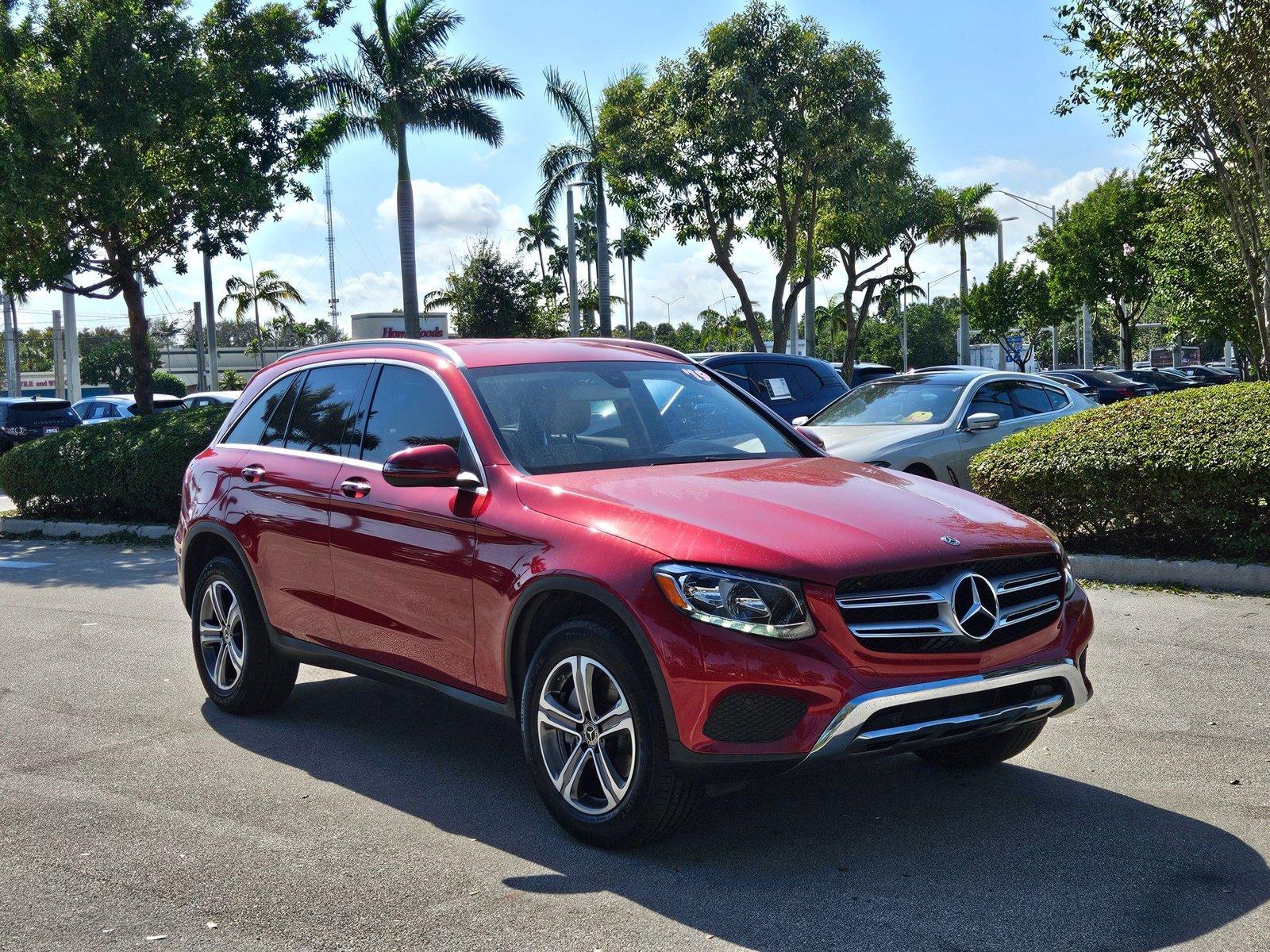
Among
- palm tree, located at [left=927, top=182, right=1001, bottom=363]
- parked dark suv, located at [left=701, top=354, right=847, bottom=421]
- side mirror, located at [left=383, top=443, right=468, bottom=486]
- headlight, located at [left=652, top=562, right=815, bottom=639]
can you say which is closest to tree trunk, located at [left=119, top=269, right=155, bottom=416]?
parked dark suv, located at [left=701, top=354, right=847, bottom=421]

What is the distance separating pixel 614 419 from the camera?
5.44 metres

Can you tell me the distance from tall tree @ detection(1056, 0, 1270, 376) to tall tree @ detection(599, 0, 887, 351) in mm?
12200

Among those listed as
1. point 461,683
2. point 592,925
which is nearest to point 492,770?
point 461,683

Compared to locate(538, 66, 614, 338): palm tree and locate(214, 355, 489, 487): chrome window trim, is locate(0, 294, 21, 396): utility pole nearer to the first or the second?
locate(538, 66, 614, 338): palm tree

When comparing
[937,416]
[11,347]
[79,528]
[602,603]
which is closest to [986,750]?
[602,603]

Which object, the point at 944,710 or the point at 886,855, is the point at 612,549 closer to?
the point at 944,710

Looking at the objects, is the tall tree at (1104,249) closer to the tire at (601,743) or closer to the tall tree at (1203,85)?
the tall tree at (1203,85)

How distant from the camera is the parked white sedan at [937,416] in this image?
479 inches

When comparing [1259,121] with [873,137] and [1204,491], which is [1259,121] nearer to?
[1204,491]

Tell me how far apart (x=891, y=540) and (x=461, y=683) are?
1742mm

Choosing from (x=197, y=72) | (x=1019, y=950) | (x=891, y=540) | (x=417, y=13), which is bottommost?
(x=1019, y=950)

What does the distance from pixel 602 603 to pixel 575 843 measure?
2.93 feet

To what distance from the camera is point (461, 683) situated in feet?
16.5

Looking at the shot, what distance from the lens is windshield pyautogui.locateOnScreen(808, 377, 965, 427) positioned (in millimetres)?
12961
